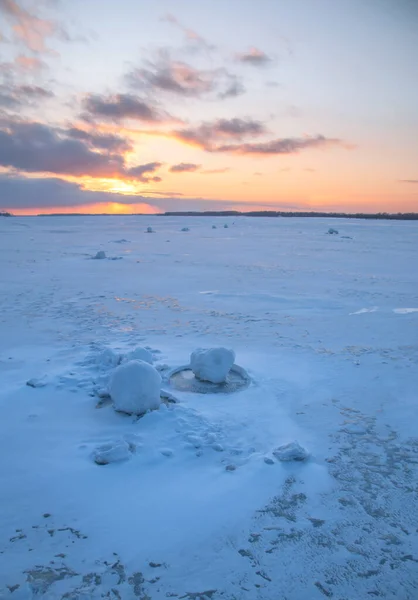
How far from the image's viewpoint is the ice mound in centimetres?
268

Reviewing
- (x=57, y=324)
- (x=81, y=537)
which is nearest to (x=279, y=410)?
(x=81, y=537)

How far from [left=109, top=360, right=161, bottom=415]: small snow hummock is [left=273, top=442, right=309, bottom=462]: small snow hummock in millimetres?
1107

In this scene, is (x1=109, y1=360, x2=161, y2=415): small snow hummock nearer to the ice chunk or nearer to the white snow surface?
the white snow surface

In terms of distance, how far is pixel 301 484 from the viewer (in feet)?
8.37

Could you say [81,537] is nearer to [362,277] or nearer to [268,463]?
[268,463]

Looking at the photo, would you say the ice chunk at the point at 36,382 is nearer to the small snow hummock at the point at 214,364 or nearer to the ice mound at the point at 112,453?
the ice mound at the point at 112,453

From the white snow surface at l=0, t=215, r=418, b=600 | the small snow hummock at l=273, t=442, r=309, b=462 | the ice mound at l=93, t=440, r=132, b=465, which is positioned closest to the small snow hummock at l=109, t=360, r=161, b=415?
the white snow surface at l=0, t=215, r=418, b=600

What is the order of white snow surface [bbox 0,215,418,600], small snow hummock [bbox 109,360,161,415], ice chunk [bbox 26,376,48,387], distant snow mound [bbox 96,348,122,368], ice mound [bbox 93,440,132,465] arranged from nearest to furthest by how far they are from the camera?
white snow surface [bbox 0,215,418,600] < ice mound [bbox 93,440,132,465] < small snow hummock [bbox 109,360,161,415] < ice chunk [bbox 26,376,48,387] < distant snow mound [bbox 96,348,122,368]

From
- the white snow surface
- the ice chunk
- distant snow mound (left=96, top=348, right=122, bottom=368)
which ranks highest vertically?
distant snow mound (left=96, top=348, right=122, bottom=368)

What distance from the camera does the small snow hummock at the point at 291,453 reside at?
2770 mm

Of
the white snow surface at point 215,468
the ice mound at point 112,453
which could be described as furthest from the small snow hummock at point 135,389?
the ice mound at point 112,453

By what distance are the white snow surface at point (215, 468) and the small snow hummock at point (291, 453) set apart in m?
0.05

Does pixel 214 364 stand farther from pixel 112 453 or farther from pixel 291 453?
pixel 112 453

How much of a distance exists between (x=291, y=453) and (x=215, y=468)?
Answer: 54 centimetres
